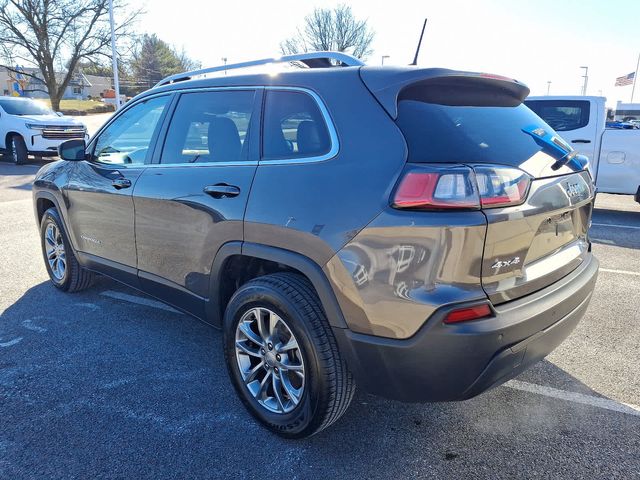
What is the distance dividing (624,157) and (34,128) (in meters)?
14.6

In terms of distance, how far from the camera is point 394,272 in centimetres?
201

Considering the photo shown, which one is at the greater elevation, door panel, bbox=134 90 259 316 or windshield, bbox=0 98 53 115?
windshield, bbox=0 98 53 115

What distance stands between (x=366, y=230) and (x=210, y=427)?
1.43 metres

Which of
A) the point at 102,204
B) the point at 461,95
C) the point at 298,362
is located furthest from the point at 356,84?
the point at 102,204

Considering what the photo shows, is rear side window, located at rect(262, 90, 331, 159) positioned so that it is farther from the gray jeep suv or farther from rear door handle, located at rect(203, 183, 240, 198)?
rear door handle, located at rect(203, 183, 240, 198)

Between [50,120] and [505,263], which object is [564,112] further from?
[50,120]

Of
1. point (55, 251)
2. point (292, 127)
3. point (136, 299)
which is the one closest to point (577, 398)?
point (292, 127)

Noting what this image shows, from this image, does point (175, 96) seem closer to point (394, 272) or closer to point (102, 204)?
point (102, 204)

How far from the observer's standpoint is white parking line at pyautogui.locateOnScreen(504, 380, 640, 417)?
2.79 metres

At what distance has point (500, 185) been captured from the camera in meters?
2.02

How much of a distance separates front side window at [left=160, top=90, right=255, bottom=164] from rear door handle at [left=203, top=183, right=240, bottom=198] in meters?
0.17

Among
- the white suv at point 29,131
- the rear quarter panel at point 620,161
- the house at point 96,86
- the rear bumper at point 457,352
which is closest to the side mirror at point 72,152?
the rear bumper at point 457,352

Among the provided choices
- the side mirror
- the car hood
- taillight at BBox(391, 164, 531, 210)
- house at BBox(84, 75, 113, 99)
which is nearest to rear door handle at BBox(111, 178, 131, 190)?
the side mirror

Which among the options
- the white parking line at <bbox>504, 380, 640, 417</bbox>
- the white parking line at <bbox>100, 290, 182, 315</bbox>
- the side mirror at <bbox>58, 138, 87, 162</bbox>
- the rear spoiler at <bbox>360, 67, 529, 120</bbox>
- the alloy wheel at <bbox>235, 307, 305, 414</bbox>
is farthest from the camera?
the white parking line at <bbox>100, 290, 182, 315</bbox>
